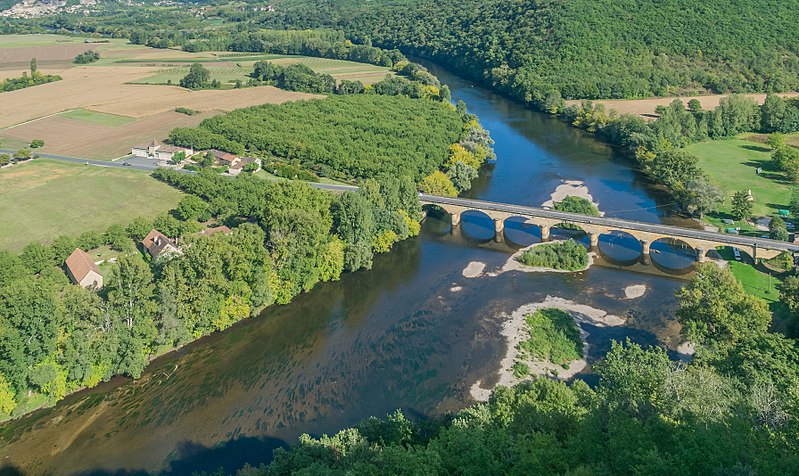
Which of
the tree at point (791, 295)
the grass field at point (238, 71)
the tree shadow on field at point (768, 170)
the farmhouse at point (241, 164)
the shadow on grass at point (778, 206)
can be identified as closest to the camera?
the tree at point (791, 295)

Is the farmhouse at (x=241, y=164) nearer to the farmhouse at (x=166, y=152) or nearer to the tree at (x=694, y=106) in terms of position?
the farmhouse at (x=166, y=152)

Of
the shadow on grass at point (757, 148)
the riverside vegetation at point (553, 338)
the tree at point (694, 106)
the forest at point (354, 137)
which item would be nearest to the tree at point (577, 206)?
the forest at point (354, 137)

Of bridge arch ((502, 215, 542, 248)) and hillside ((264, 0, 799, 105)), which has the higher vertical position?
hillside ((264, 0, 799, 105))

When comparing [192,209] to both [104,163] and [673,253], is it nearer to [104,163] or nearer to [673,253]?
[104,163]

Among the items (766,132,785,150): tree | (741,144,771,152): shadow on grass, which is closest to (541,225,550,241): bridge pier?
(766,132,785,150): tree

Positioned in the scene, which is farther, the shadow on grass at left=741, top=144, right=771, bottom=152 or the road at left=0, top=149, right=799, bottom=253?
the shadow on grass at left=741, top=144, right=771, bottom=152

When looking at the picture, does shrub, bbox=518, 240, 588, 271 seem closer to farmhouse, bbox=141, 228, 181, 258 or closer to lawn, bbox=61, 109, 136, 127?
farmhouse, bbox=141, 228, 181, 258

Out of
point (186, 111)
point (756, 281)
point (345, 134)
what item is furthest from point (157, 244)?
point (186, 111)
